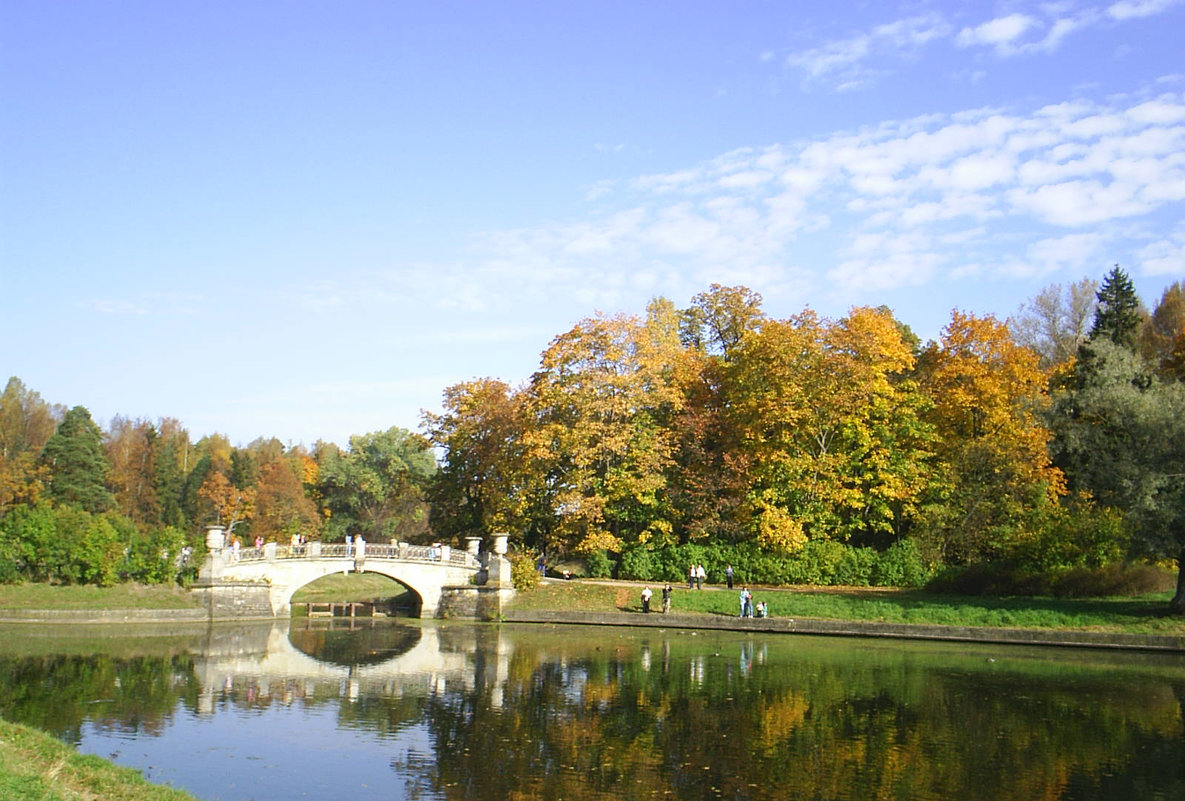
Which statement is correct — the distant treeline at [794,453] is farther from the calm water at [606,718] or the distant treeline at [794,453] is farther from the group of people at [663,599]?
the calm water at [606,718]

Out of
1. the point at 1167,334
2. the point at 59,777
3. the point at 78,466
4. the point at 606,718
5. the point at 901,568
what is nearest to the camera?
the point at 59,777

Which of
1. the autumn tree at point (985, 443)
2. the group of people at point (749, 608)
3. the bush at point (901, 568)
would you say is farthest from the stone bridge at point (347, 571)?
the autumn tree at point (985, 443)

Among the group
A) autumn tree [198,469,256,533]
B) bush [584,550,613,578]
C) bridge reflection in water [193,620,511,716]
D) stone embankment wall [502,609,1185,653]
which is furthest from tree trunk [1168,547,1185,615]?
autumn tree [198,469,256,533]

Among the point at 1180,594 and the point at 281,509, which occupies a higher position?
the point at 281,509

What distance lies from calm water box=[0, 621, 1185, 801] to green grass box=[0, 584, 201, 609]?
5.96 meters

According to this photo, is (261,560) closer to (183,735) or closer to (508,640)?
(508,640)

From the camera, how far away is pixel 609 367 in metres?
51.9

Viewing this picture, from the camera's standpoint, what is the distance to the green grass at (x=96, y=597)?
39719 mm

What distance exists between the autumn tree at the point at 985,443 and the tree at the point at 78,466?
60192 mm

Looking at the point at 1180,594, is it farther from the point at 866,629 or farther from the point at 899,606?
the point at 866,629

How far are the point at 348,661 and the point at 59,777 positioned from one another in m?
18.8

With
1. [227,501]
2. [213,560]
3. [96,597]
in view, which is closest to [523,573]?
[213,560]

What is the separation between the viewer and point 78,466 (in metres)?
77.6

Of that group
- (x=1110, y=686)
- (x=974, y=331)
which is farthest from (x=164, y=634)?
(x=974, y=331)
